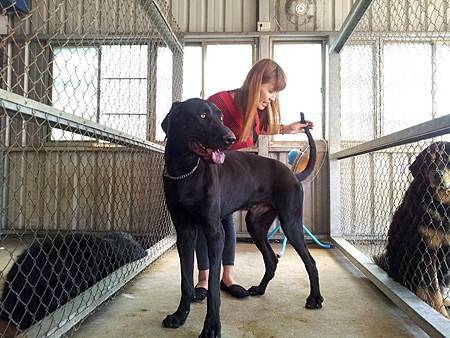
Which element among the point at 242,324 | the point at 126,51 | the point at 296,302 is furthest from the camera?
the point at 126,51

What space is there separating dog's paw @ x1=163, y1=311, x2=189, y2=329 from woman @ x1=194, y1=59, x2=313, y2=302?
38cm

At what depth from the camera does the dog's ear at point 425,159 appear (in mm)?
2061

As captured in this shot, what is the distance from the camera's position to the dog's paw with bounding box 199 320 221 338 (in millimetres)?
1671

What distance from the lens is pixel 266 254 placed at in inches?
96.4

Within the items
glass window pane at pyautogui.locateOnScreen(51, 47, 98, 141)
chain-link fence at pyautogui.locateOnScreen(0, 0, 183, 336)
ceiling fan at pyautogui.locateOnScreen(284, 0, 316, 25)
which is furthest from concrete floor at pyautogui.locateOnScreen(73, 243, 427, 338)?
ceiling fan at pyautogui.locateOnScreen(284, 0, 316, 25)

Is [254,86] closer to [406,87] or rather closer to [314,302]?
[314,302]

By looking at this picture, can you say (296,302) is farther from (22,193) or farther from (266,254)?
(22,193)

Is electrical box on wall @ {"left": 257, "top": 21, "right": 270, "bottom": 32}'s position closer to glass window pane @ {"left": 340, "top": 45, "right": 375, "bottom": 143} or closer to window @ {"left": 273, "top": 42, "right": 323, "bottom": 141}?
window @ {"left": 273, "top": 42, "right": 323, "bottom": 141}

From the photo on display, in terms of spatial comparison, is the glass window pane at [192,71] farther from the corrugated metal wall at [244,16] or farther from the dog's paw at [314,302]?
the dog's paw at [314,302]

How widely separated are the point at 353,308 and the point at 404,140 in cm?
99

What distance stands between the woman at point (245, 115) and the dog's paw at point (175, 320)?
1.26ft

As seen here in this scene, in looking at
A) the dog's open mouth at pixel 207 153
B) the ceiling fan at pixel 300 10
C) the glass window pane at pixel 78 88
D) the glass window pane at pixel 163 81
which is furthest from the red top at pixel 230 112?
the ceiling fan at pixel 300 10

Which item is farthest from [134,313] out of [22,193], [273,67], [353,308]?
[22,193]

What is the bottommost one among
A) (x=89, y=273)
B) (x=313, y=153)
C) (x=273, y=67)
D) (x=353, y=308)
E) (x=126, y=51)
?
(x=353, y=308)
